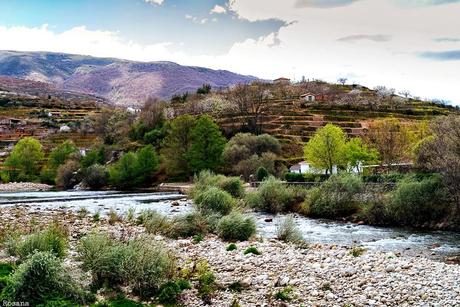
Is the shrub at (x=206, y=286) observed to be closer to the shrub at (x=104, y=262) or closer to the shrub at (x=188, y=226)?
the shrub at (x=104, y=262)

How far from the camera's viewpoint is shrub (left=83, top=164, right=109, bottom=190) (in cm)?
8688

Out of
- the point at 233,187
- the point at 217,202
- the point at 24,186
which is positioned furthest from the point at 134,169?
the point at 217,202

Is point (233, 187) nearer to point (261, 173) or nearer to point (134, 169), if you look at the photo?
point (261, 173)

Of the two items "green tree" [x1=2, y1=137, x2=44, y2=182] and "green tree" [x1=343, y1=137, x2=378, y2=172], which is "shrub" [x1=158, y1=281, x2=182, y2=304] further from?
"green tree" [x1=2, y1=137, x2=44, y2=182]

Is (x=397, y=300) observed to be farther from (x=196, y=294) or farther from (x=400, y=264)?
(x=196, y=294)

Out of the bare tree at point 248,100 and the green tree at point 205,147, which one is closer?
the green tree at point 205,147

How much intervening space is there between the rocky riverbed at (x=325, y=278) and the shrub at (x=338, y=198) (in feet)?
71.8

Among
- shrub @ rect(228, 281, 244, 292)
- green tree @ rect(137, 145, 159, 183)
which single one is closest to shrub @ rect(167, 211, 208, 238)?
shrub @ rect(228, 281, 244, 292)

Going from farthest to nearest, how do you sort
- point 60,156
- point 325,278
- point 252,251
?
1. point 60,156
2. point 252,251
3. point 325,278

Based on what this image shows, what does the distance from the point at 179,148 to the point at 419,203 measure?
5405 cm

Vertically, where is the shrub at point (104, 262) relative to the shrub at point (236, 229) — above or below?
above

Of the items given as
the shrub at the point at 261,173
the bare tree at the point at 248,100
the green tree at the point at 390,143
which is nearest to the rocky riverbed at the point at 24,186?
the bare tree at the point at 248,100

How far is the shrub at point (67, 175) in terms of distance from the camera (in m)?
90.4

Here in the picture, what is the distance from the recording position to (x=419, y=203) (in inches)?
1401
